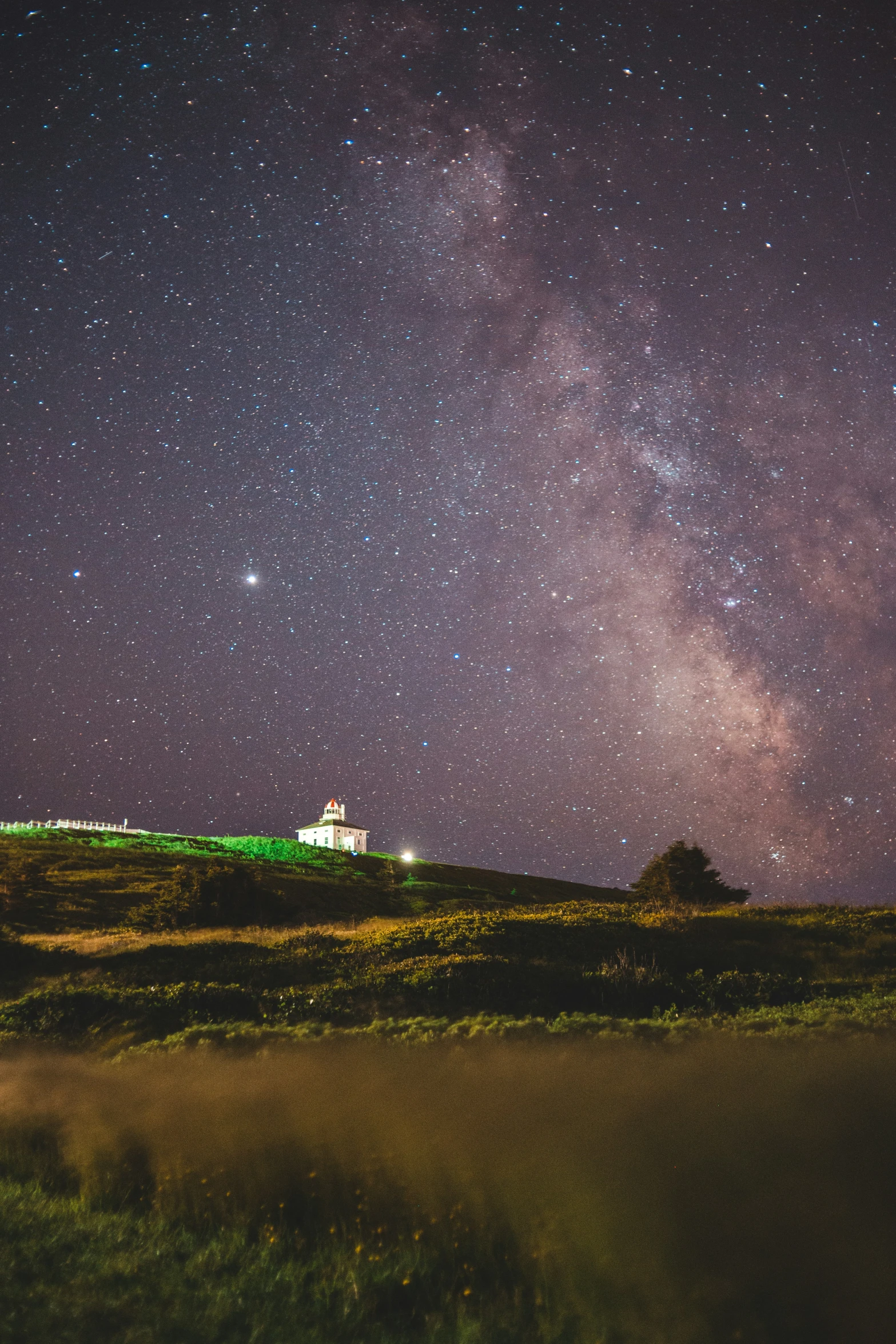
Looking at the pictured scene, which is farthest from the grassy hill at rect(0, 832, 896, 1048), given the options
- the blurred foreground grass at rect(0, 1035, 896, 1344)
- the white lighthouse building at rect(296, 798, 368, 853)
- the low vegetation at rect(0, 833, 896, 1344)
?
the white lighthouse building at rect(296, 798, 368, 853)

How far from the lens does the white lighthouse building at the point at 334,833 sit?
103250 millimetres

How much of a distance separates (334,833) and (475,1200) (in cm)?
10024

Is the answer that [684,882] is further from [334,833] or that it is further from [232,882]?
[334,833]

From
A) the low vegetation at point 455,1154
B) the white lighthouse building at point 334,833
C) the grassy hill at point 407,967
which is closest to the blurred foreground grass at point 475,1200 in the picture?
the low vegetation at point 455,1154

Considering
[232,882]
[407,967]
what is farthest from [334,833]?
[407,967]

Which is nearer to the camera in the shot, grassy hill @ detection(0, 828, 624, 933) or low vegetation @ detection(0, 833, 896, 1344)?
low vegetation @ detection(0, 833, 896, 1344)

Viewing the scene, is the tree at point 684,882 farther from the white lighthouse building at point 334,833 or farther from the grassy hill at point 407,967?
the white lighthouse building at point 334,833

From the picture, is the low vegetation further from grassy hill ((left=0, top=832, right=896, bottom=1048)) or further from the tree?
the tree

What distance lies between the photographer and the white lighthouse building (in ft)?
339

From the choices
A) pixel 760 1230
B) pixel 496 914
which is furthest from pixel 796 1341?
pixel 496 914

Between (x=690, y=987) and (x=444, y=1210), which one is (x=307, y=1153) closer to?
(x=444, y=1210)

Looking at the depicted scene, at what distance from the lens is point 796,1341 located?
4809mm

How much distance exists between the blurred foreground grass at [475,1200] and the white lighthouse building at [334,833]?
94.3 meters

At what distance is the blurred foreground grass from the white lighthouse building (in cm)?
9425
